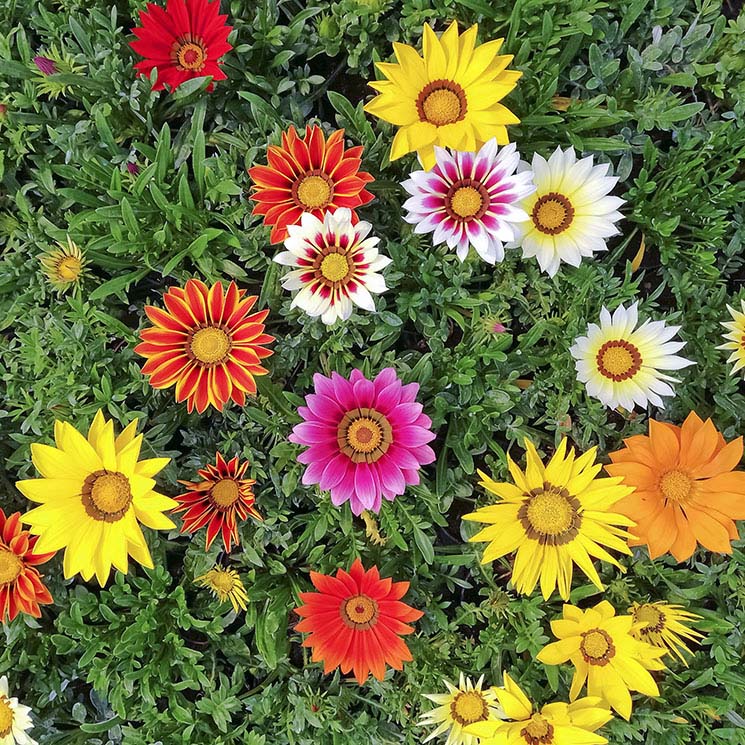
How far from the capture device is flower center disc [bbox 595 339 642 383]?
1.65 m

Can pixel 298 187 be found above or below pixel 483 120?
below

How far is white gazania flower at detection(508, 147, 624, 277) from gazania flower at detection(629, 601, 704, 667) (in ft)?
2.95

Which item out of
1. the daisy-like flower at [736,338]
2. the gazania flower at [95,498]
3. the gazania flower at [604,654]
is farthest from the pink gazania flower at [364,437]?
the daisy-like flower at [736,338]

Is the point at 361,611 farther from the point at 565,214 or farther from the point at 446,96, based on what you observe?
the point at 446,96

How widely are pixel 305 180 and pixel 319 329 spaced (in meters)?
0.37

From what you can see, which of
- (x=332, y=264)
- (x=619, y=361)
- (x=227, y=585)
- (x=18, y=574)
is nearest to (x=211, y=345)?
(x=332, y=264)

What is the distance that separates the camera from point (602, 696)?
5.61 feet

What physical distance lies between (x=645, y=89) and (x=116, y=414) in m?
1.63

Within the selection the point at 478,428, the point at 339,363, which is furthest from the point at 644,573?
the point at 339,363

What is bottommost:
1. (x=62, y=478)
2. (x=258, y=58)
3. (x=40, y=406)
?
(x=62, y=478)

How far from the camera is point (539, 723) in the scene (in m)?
1.64

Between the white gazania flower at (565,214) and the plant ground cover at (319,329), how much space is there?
142 millimetres

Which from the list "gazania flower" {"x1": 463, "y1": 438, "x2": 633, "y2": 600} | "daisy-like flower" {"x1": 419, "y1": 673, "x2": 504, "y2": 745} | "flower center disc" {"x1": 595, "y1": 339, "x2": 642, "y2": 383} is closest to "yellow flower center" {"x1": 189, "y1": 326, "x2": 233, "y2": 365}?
"gazania flower" {"x1": 463, "y1": 438, "x2": 633, "y2": 600}

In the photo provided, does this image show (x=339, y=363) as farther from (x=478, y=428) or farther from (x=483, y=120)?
(x=483, y=120)
